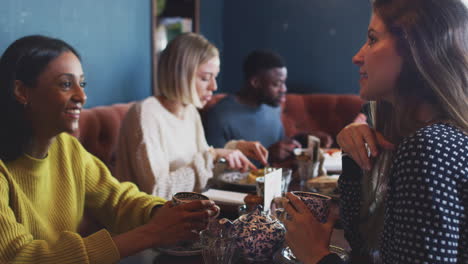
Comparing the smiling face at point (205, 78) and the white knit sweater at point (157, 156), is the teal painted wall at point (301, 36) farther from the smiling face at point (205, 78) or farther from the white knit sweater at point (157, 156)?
the white knit sweater at point (157, 156)

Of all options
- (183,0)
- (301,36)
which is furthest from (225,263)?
(301,36)

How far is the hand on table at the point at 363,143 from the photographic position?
1.12m

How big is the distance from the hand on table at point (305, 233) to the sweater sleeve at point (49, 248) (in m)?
0.42

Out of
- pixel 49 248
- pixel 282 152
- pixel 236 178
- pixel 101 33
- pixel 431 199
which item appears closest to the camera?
pixel 431 199

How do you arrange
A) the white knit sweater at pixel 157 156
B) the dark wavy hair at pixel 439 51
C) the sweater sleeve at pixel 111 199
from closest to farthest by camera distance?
the dark wavy hair at pixel 439 51
the sweater sleeve at pixel 111 199
the white knit sweater at pixel 157 156

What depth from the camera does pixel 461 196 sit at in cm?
75

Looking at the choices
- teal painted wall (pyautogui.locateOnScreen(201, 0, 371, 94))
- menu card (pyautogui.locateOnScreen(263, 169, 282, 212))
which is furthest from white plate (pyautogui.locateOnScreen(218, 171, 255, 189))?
teal painted wall (pyautogui.locateOnScreen(201, 0, 371, 94))

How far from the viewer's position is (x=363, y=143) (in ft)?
3.75

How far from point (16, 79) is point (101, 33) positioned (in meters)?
1.28

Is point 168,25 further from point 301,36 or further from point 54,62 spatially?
point 54,62

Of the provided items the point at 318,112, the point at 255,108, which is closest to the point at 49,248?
the point at 255,108

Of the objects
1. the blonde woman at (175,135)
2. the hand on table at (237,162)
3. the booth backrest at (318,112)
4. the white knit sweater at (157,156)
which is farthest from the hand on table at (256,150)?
the booth backrest at (318,112)

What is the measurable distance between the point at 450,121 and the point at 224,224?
1.78 feet

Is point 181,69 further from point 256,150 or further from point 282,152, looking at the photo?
point 282,152
